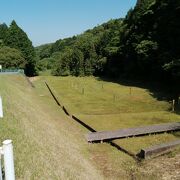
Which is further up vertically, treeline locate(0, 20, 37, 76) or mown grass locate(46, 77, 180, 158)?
treeline locate(0, 20, 37, 76)

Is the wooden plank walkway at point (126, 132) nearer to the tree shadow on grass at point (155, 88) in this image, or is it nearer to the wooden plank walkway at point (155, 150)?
the wooden plank walkway at point (155, 150)

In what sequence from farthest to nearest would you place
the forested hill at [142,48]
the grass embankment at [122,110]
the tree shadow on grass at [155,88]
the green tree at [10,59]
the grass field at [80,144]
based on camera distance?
1. the green tree at [10,59]
2. the forested hill at [142,48]
3. the tree shadow on grass at [155,88]
4. the grass embankment at [122,110]
5. the grass field at [80,144]

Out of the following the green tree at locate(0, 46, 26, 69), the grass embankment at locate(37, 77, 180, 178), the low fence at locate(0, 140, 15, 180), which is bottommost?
the grass embankment at locate(37, 77, 180, 178)

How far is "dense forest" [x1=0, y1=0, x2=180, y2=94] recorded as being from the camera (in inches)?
1890

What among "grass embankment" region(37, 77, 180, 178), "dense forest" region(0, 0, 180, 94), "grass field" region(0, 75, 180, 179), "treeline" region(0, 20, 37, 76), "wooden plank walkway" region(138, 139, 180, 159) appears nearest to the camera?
"grass field" region(0, 75, 180, 179)

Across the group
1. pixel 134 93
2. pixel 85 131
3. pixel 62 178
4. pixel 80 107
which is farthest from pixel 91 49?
pixel 62 178

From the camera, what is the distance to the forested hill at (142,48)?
47.4 metres

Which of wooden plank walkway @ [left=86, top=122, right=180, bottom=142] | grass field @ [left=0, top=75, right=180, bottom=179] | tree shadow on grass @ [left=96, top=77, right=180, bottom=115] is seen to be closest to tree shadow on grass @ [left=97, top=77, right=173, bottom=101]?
tree shadow on grass @ [left=96, top=77, right=180, bottom=115]

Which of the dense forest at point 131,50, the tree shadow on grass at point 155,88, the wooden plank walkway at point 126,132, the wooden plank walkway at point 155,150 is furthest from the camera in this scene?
the dense forest at point 131,50

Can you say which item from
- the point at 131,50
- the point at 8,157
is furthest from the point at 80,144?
the point at 131,50

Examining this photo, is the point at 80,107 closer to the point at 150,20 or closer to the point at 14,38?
the point at 150,20

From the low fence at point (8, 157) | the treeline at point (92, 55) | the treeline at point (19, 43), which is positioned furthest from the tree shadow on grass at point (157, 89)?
the treeline at point (19, 43)

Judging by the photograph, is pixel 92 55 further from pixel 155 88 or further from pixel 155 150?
pixel 155 150

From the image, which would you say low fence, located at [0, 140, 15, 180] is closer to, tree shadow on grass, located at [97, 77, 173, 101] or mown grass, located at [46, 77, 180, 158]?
mown grass, located at [46, 77, 180, 158]
